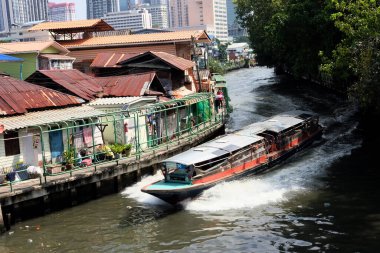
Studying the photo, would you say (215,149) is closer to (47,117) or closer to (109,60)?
(47,117)

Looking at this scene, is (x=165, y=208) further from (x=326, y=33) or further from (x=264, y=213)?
(x=326, y=33)

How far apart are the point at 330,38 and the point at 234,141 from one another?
13.7 metres

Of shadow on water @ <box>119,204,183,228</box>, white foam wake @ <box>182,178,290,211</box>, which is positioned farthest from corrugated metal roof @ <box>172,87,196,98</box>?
shadow on water @ <box>119,204,183,228</box>

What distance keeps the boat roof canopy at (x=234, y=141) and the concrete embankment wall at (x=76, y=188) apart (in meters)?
2.69

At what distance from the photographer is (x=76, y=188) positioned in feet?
62.3

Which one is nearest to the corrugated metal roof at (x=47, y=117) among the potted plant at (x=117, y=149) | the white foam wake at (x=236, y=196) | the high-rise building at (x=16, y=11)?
the potted plant at (x=117, y=149)

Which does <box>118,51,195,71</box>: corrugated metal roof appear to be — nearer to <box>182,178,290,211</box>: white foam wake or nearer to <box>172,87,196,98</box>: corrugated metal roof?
<box>172,87,196,98</box>: corrugated metal roof

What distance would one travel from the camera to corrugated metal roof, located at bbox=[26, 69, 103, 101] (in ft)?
84.1

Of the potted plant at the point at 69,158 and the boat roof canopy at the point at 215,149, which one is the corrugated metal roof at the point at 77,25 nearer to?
the boat roof canopy at the point at 215,149

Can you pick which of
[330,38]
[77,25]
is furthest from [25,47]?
[330,38]

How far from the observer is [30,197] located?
17.2m

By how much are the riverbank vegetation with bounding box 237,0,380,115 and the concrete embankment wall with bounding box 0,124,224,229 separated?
9.26 metres

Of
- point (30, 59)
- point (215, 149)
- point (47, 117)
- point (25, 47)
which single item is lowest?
point (215, 149)

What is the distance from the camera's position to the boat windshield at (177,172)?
18.4 metres
